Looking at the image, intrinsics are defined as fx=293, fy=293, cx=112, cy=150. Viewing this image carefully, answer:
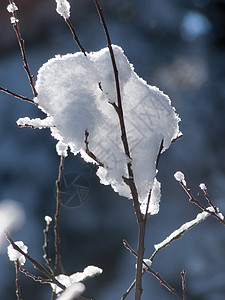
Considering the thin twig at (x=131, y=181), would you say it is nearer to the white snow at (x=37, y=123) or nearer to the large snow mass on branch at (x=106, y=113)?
the large snow mass on branch at (x=106, y=113)

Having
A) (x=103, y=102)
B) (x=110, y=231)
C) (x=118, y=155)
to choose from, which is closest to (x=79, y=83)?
Result: (x=103, y=102)

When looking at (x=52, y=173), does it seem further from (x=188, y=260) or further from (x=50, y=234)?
(x=188, y=260)

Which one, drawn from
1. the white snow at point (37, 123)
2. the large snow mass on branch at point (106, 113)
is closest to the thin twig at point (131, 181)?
the large snow mass on branch at point (106, 113)

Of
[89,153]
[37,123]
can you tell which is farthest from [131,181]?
[37,123]

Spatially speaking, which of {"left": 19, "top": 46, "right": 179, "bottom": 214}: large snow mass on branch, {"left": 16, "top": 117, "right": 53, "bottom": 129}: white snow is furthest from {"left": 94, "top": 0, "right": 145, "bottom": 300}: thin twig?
{"left": 16, "top": 117, "right": 53, "bottom": 129}: white snow

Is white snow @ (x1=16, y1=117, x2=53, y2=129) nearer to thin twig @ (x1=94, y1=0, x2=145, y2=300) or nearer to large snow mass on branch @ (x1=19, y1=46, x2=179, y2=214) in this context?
large snow mass on branch @ (x1=19, y1=46, x2=179, y2=214)

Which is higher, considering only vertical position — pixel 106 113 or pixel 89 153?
pixel 106 113

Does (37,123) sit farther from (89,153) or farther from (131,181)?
(131,181)

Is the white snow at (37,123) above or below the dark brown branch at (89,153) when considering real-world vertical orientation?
above

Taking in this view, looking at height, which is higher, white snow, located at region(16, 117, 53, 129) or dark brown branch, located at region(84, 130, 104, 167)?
white snow, located at region(16, 117, 53, 129)
